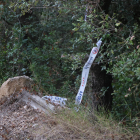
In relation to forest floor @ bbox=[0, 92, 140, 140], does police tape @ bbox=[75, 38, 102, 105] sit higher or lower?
higher

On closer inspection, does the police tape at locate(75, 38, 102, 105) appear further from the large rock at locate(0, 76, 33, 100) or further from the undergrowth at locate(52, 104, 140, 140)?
the large rock at locate(0, 76, 33, 100)

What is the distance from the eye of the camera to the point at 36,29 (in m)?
7.99

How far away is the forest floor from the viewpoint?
3.14m

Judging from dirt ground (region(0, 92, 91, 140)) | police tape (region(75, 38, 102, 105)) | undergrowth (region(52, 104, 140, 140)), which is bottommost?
dirt ground (region(0, 92, 91, 140))

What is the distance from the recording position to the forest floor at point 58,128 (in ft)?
10.3

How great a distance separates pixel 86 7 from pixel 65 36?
201 inches

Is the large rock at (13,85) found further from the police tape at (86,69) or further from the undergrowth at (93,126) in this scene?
the undergrowth at (93,126)

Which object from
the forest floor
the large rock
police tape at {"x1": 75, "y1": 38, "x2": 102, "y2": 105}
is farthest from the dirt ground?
police tape at {"x1": 75, "y1": 38, "x2": 102, "y2": 105}

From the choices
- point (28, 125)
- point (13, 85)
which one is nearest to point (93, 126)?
point (28, 125)

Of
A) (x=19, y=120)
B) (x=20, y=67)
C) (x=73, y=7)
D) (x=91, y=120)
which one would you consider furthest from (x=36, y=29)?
(x=91, y=120)

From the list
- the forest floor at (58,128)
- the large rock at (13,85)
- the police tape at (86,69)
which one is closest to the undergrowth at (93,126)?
the forest floor at (58,128)

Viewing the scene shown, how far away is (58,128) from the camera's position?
3.45 metres

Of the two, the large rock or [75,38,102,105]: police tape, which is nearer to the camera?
[75,38,102,105]: police tape

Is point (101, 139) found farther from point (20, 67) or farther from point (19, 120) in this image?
point (20, 67)
